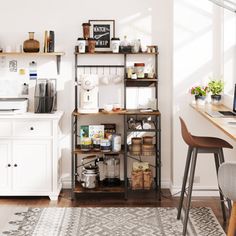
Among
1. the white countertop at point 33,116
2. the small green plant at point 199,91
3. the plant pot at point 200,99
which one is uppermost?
the small green plant at point 199,91

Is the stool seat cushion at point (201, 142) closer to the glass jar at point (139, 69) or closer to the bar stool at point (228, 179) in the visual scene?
the bar stool at point (228, 179)

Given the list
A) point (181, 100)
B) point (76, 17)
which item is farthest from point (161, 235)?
point (76, 17)

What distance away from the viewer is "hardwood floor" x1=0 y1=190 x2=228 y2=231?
15.8ft

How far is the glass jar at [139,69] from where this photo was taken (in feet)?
16.7

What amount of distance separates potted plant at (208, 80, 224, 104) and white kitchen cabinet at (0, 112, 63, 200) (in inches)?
58.0

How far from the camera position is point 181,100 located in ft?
16.7

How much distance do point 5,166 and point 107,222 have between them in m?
1.24

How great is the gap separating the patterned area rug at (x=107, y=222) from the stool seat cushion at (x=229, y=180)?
4.16 feet

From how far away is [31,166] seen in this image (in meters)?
4.91

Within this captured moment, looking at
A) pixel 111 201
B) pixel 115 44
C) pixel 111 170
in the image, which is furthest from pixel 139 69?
pixel 111 201

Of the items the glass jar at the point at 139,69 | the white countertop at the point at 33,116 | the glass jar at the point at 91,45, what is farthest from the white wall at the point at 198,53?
the white countertop at the point at 33,116

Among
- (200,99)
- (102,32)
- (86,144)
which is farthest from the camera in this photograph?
(102,32)

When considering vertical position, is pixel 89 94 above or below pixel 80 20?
below

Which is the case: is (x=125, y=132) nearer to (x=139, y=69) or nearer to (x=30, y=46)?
(x=139, y=69)
